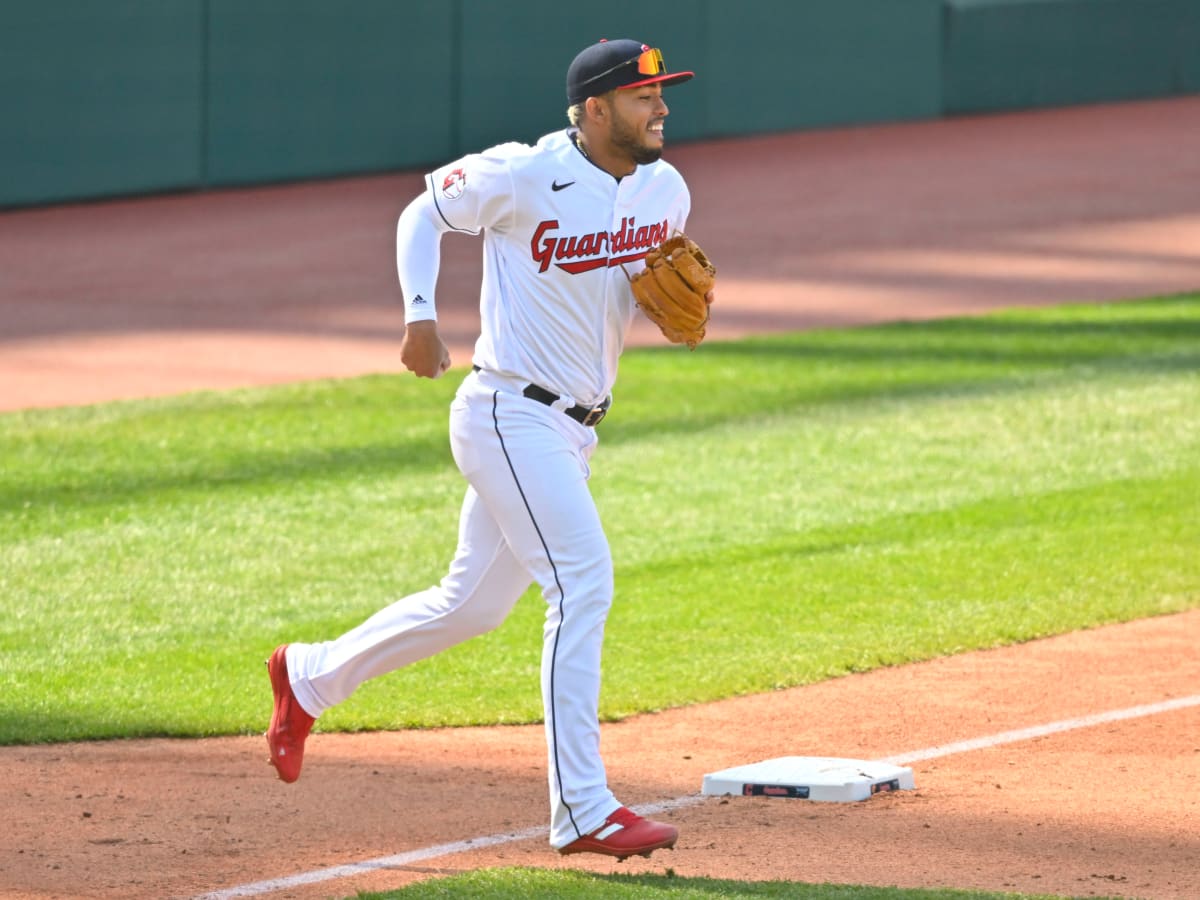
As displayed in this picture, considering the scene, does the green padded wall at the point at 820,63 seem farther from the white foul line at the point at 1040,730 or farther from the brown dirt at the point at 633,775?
the white foul line at the point at 1040,730

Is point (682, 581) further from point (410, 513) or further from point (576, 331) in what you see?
point (576, 331)

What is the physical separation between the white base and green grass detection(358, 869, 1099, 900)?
95 centimetres

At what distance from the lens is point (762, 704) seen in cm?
701

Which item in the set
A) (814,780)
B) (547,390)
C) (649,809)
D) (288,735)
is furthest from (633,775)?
(547,390)

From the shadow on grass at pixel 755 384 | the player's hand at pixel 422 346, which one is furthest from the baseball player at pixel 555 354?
the shadow on grass at pixel 755 384

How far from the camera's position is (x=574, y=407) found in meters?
5.23

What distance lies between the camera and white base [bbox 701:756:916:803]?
5727 mm

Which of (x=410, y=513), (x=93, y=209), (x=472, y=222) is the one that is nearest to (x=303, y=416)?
(x=410, y=513)

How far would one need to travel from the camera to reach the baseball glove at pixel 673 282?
5254mm

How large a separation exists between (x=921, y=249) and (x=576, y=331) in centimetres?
1286

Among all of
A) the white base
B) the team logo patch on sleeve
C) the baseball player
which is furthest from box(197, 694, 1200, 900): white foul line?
the team logo patch on sleeve

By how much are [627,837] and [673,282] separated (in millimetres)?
1421

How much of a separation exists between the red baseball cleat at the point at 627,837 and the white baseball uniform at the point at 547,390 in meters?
0.04

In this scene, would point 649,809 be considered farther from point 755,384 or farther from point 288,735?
point 755,384
